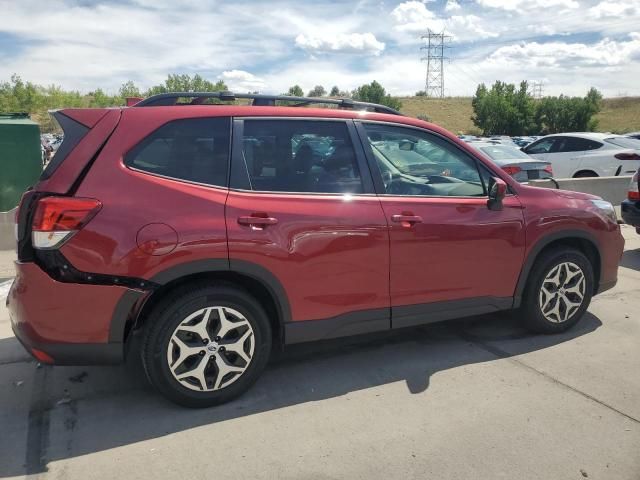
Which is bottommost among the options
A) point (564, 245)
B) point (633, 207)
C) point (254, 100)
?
point (633, 207)

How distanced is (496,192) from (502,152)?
8051 millimetres

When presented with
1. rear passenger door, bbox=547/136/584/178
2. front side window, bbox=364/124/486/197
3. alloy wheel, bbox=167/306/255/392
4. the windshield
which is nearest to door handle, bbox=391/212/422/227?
front side window, bbox=364/124/486/197

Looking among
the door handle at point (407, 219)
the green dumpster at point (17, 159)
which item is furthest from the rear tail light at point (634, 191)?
the green dumpster at point (17, 159)

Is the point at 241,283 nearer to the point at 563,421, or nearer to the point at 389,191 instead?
the point at 389,191

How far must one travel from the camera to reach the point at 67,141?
2928 mm

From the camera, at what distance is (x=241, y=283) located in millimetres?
3195

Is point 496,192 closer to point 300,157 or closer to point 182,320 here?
point 300,157

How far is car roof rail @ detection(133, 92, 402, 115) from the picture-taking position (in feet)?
10.6

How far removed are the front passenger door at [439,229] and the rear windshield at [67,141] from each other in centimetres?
171

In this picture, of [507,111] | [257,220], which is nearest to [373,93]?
[507,111]

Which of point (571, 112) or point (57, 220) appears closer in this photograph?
point (57, 220)

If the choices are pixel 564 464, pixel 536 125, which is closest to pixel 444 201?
pixel 564 464

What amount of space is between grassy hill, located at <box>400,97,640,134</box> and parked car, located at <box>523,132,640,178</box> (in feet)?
178

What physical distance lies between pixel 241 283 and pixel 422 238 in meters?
1.22
